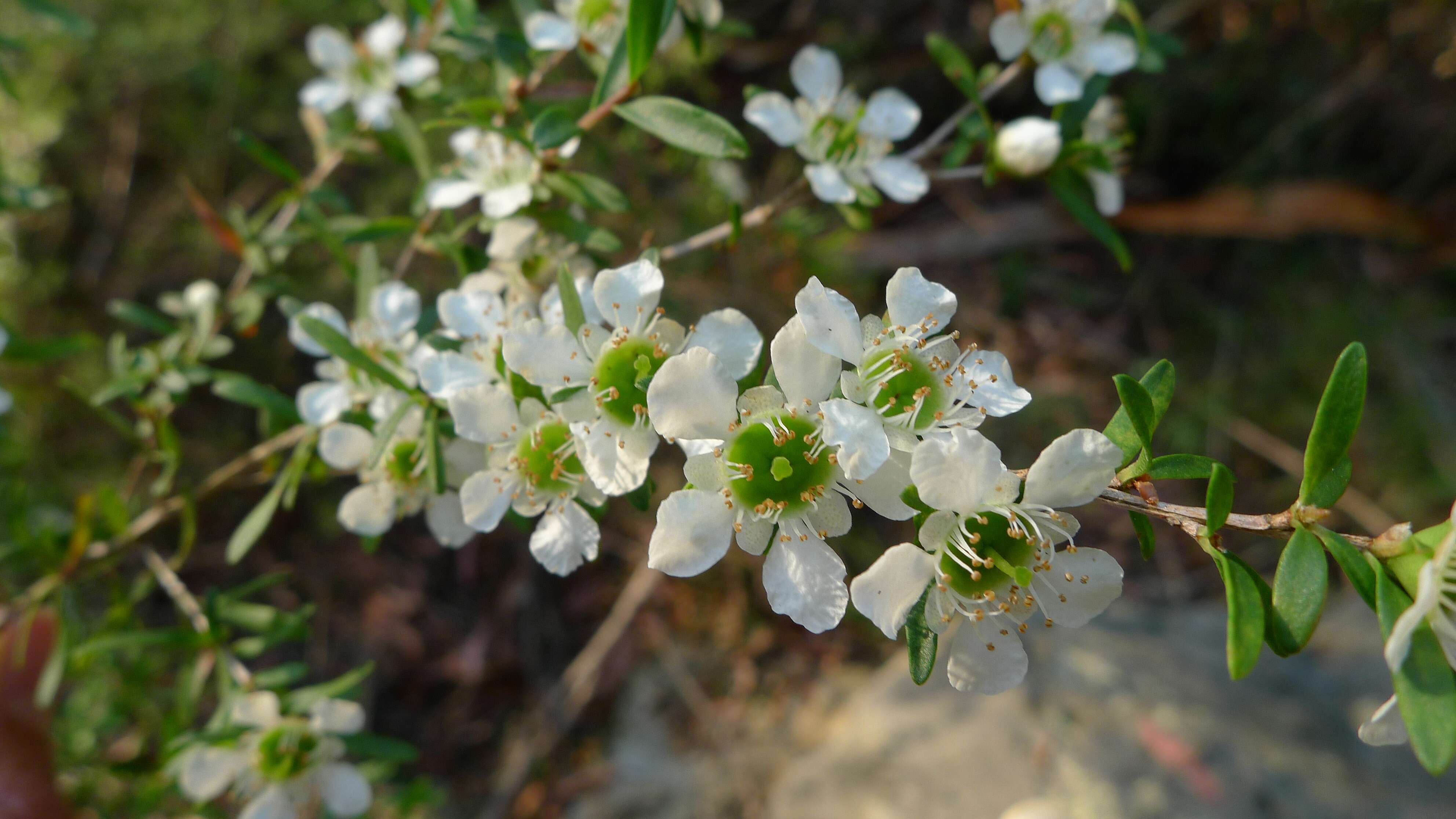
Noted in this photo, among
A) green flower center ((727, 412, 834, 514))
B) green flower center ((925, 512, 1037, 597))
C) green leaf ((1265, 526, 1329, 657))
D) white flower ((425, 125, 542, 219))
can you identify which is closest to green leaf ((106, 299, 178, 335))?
white flower ((425, 125, 542, 219))

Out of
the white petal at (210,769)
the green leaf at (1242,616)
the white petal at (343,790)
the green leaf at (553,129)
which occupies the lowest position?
the white petal at (343,790)

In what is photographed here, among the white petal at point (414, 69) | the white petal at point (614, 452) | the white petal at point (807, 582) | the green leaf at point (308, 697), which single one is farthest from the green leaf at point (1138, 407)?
the white petal at point (414, 69)

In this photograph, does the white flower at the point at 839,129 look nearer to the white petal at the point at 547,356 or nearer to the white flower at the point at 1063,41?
the white flower at the point at 1063,41

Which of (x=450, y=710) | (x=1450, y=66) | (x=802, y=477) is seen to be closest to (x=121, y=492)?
(x=450, y=710)

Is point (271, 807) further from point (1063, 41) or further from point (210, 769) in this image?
point (1063, 41)

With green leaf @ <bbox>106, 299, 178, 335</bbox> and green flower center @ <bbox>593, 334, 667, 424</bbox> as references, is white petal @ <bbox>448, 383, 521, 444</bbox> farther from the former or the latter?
green leaf @ <bbox>106, 299, 178, 335</bbox>
